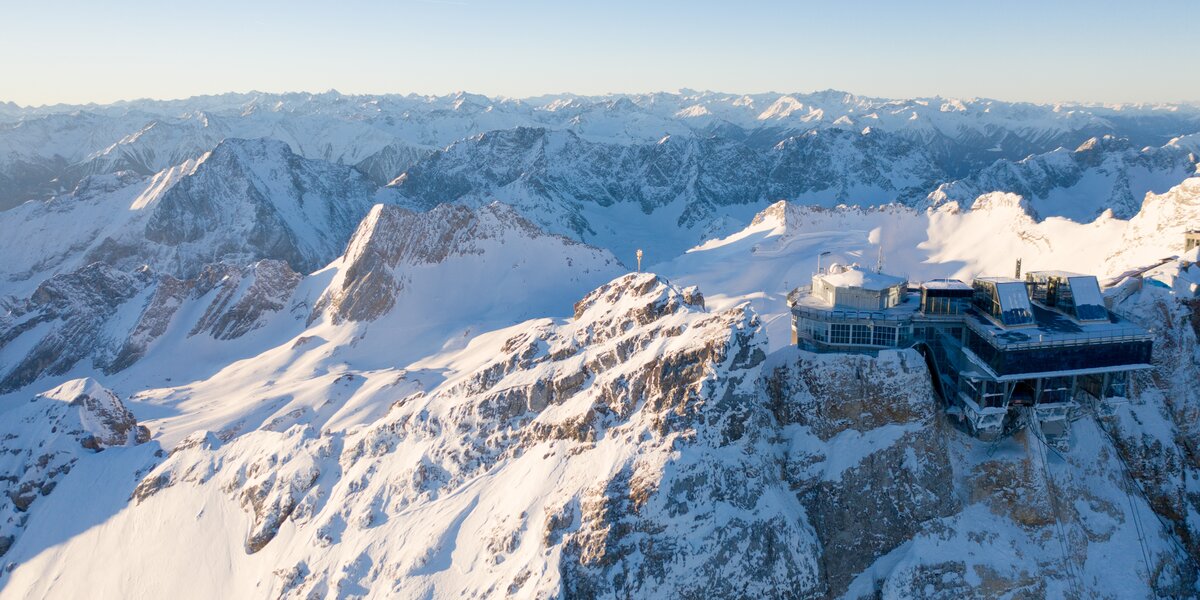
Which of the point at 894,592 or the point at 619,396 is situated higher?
the point at 619,396

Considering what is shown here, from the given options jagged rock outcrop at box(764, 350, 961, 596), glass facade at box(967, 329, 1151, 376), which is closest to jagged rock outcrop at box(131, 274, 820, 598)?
jagged rock outcrop at box(764, 350, 961, 596)

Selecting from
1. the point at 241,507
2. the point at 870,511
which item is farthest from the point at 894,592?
the point at 241,507

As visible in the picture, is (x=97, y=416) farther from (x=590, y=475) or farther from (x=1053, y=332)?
(x=1053, y=332)

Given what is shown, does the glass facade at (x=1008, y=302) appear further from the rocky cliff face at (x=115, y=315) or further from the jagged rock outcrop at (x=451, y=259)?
the rocky cliff face at (x=115, y=315)

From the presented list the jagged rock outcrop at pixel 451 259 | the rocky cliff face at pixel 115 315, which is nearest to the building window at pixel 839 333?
the jagged rock outcrop at pixel 451 259

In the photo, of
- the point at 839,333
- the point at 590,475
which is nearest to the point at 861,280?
the point at 839,333

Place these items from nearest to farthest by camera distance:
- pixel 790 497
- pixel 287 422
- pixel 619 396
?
pixel 790 497 → pixel 619 396 → pixel 287 422

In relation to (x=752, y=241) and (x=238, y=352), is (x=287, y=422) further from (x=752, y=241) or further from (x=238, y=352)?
(x=752, y=241)

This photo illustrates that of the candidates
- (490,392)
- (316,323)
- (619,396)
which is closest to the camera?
(619,396)
